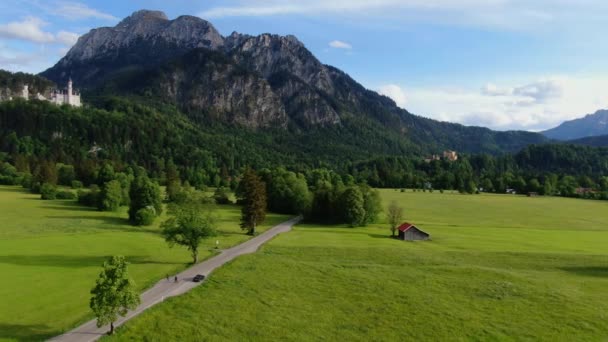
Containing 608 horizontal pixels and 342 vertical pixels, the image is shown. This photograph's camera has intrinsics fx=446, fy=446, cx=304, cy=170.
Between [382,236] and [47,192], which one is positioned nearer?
[382,236]

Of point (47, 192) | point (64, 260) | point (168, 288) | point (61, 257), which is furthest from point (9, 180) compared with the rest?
point (168, 288)

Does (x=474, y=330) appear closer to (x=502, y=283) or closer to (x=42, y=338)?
(x=502, y=283)

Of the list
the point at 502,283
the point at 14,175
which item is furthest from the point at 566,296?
the point at 14,175

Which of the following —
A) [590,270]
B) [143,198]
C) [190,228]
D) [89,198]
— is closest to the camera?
[590,270]

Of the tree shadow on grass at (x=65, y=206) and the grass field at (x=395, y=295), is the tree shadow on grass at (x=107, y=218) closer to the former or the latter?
the tree shadow on grass at (x=65, y=206)

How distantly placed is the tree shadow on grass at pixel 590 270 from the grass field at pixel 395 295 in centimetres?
11

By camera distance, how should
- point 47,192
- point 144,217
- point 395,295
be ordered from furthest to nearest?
point 47,192 < point 144,217 < point 395,295

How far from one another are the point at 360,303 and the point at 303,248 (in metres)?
23.8

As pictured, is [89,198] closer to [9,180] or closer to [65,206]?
[65,206]

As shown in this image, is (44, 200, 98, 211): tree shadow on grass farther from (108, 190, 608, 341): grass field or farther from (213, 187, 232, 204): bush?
(108, 190, 608, 341): grass field

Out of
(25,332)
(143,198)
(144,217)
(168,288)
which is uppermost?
(143,198)

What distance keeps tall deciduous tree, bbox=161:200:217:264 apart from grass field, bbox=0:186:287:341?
2.03 m

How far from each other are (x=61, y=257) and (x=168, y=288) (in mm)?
19279

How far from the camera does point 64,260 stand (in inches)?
1955
